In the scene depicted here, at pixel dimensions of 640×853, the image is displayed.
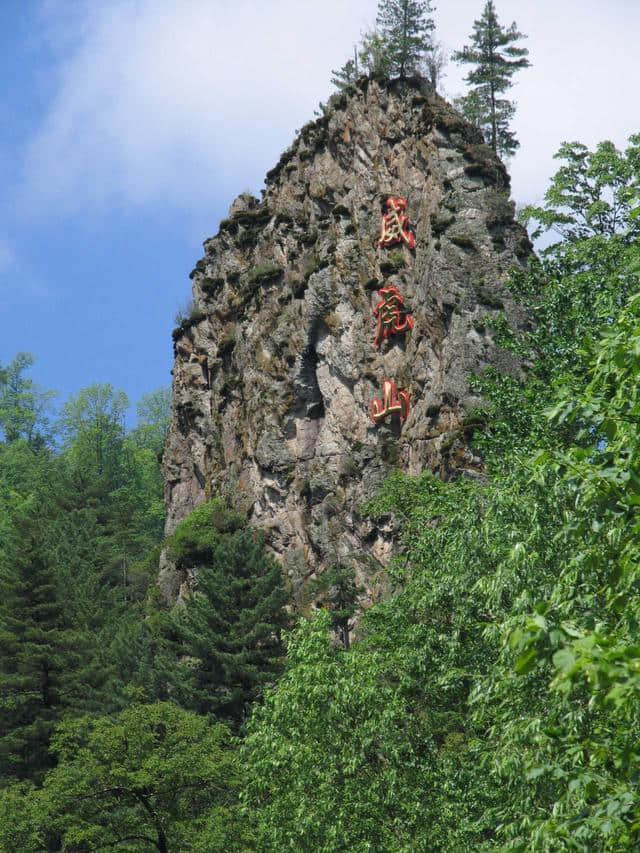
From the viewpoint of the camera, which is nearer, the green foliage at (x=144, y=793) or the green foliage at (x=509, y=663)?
the green foliage at (x=509, y=663)

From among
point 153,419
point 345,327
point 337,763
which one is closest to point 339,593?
point 345,327

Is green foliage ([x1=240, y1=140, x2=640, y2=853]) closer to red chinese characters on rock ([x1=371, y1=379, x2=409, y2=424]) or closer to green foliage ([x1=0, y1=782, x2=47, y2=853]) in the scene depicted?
green foliage ([x1=0, y1=782, x2=47, y2=853])

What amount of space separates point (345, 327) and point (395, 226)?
14.8 feet

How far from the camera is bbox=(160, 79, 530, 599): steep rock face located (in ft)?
116

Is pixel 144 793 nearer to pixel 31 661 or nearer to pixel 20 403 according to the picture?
pixel 31 661

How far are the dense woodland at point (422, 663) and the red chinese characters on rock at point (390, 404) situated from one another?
14.6 ft

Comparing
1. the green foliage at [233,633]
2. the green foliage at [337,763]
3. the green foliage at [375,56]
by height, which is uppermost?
the green foliage at [375,56]

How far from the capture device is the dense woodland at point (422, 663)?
27.3ft

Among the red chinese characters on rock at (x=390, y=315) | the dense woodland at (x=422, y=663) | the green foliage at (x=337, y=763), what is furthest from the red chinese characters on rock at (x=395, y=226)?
the green foliage at (x=337, y=763)

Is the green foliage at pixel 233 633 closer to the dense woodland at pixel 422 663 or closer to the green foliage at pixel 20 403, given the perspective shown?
the dense woodland at pixel 422 663

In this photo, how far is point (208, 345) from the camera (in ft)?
166

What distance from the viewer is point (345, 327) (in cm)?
4019

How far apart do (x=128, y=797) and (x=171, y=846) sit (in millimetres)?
1530

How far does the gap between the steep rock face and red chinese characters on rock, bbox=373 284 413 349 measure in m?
0.36
